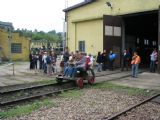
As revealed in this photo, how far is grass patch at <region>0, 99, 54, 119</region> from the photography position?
30.9ft

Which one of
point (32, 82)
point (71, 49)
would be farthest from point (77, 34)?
point (32, 82)

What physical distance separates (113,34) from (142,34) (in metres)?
7.76

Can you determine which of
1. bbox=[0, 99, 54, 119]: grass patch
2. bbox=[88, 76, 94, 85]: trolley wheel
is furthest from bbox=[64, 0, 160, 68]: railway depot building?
bbox=[0, 99, 54, 119]: grass patch

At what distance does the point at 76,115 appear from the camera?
31.0 feet

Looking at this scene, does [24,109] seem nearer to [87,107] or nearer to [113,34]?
[87,107]

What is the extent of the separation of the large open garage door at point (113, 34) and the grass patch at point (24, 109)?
13100mm

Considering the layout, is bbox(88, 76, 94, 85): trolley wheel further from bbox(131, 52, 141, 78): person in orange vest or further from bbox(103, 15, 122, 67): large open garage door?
bbox(103, 15, 122, 67): large open garage door

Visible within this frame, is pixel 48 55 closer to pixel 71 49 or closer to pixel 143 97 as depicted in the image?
pixel 71 49

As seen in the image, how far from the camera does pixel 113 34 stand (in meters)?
24.5

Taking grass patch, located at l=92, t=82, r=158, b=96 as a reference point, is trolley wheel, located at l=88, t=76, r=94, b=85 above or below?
above

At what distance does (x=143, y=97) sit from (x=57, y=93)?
379 centimetres

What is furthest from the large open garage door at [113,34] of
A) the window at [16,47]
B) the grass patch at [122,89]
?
the window at [16,47]

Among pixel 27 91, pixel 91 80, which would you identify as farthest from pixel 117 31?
pixel 27 91

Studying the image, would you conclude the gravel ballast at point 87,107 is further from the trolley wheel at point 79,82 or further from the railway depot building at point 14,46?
the railway depot building at point 14,46
